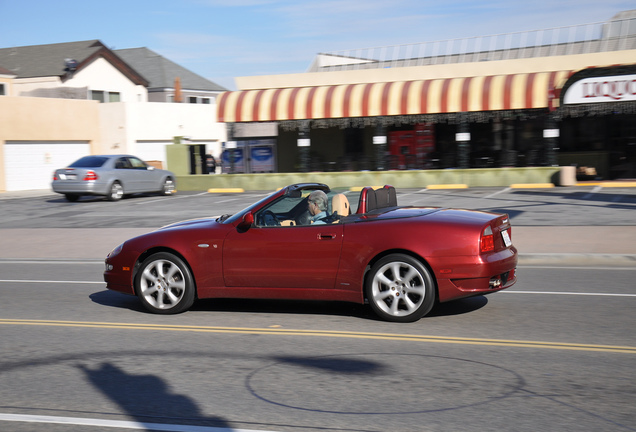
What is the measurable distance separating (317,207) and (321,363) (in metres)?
2.30

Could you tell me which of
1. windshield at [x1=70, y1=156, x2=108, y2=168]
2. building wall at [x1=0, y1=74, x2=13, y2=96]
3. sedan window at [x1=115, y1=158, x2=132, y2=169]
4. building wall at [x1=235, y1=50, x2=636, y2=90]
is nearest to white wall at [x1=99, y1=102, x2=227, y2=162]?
building wall at [x1=0, y1=74, x2=13, y2=96]

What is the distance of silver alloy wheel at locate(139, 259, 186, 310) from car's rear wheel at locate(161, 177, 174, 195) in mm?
20771

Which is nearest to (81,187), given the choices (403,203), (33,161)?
(403,203)

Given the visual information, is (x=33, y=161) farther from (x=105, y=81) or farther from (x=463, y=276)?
(x=463, y=276)

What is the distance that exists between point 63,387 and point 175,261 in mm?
2719

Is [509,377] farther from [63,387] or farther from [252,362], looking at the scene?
[63,387]

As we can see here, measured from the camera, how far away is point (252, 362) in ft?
19.1

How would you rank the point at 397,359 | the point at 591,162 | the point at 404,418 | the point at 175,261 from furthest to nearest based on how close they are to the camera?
the point at 591,162
the point at 175,261
the point at 397,359
the point at 404,418

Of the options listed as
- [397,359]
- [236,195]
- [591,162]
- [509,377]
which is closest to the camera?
[509,377]

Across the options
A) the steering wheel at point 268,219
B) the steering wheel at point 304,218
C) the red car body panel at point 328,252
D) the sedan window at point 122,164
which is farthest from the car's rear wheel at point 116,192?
the steering wheel at point 304,218

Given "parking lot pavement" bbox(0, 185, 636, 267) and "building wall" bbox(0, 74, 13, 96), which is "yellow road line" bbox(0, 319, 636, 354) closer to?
"parking lot pavement" bbox(0, 185, 636, 267)

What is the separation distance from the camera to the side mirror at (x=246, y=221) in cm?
759

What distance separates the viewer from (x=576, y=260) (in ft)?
37.0

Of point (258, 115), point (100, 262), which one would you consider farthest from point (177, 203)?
point (100, 262)
